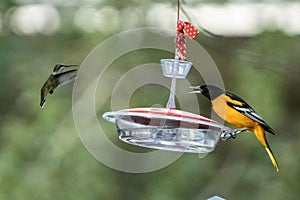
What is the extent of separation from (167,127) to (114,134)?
5.62 feet

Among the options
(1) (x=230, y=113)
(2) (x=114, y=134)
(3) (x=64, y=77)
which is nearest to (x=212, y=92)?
(1) (x=230, y=113)

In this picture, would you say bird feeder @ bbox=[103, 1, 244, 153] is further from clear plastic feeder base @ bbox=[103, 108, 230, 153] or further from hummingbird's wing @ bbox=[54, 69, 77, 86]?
hummingbird's wing @ bbox=[54, 69, 77, 86]

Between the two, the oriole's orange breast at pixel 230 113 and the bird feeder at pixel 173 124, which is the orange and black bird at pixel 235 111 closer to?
the oriole's orange breast at pixel 230 113

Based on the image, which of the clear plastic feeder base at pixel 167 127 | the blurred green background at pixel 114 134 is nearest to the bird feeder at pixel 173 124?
the clear plastic feeder base at pixel 167 127

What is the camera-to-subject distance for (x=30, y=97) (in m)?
3.59

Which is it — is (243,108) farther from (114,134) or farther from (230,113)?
(114,134)

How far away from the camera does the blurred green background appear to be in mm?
3486

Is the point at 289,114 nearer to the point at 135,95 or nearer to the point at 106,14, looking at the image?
the point at 135,95

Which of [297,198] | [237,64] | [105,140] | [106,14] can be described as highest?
[106,14]

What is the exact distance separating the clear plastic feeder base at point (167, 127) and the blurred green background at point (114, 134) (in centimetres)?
157

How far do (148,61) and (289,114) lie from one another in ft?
2.37

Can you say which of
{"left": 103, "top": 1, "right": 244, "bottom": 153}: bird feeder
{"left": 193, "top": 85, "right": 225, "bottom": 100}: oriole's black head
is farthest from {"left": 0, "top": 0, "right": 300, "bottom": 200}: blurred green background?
{"left": 103, "top": 1, "right": 244, "bottom": 153}: bird feeder

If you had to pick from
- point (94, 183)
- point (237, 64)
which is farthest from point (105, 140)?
point (237, 64)

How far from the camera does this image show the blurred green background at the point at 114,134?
137 inches
